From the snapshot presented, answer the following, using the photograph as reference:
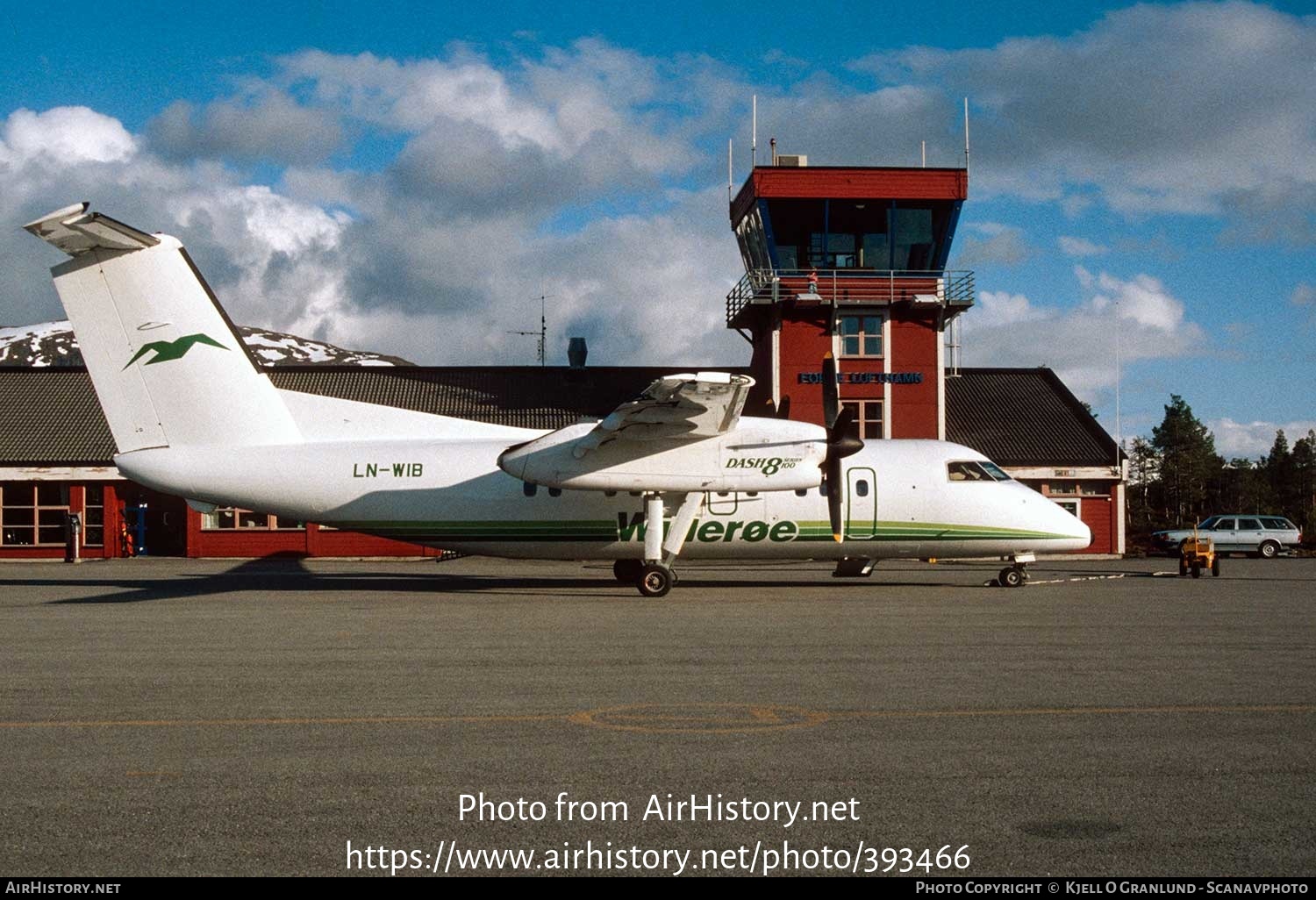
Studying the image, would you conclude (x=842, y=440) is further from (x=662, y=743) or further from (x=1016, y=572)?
(x=662, y=743)

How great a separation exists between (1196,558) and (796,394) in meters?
15.0

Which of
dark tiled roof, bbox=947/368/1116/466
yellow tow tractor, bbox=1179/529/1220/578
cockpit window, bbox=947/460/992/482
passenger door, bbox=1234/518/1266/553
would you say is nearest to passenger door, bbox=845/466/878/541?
cockpit window, bbox=947/460/992/482

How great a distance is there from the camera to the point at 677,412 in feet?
63.2

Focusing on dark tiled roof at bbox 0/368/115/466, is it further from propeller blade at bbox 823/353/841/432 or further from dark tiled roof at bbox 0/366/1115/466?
propeller blade at bbox 823/353/841/432

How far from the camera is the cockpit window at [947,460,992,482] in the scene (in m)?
22.8

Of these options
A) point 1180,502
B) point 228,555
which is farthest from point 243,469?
point 1180,502

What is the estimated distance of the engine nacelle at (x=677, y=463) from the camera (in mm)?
20062

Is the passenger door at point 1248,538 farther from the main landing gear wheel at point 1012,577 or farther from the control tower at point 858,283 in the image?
the main landing gear wheel at point 1012,577

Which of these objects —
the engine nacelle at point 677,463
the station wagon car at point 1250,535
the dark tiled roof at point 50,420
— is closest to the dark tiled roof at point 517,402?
the dark tiled roof at point 50,420

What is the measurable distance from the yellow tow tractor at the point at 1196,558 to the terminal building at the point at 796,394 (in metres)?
12.3

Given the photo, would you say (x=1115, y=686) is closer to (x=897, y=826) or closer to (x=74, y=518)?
(x=897, y=826)

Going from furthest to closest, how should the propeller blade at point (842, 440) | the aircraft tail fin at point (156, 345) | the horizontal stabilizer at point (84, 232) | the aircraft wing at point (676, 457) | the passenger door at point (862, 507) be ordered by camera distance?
the passenger door at point (862, 507) < the propeller blade at point (842, 440) < the aircraft wing at point (676, 457) < the aircraft tail fin at point (156, 345) < the horizontal stabilizer at point (84, 232)

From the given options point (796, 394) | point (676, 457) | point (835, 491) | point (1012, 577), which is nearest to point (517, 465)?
point (676, 457)

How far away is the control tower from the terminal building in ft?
0.18
